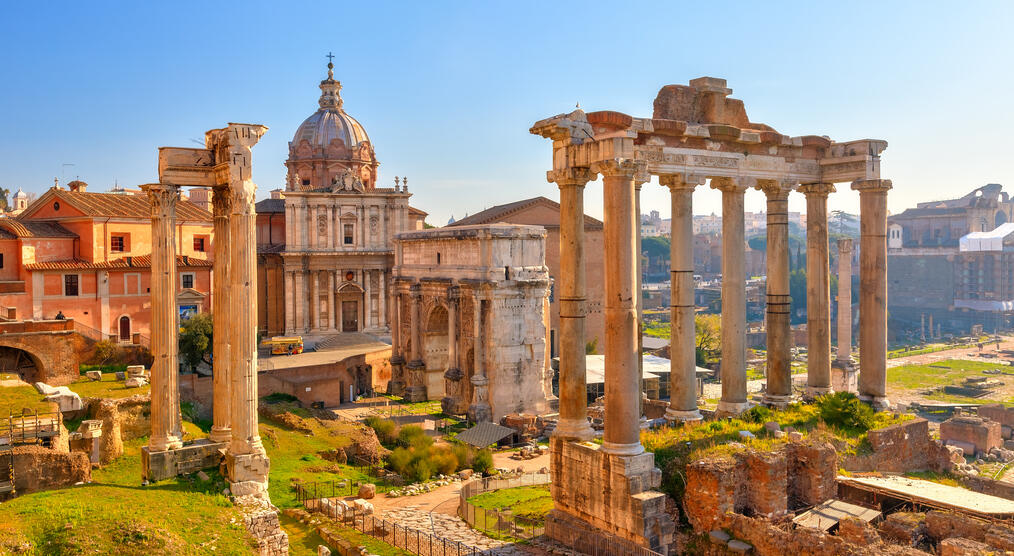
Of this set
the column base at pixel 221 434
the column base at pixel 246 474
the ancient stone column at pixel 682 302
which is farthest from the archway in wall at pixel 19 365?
the ancient stone column at pixel 682 302

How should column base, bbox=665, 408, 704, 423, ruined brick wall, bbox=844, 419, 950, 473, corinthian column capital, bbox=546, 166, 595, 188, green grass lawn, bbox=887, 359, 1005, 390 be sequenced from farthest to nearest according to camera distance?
green grass lawn, bbox=887, 359, 1005, 390 < column base, bbox=665, 408, 704, 423 < ruined brick wall, bbox=844, 419, 950, 473 < corinthian column capital, bbox=546, 166, 595, 188

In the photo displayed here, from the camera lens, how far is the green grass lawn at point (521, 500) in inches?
669

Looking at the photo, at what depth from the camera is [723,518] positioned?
13.4 m

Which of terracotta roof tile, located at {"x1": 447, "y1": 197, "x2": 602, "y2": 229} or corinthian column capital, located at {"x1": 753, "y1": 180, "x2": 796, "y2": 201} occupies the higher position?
terracotta roof tile, located at {"x1": 447, "y1": 197, "x2": 602, "y2": 229}

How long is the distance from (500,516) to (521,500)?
188 cm

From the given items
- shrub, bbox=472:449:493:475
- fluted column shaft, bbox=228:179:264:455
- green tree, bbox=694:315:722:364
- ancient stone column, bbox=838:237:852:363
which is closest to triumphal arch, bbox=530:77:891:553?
fluted column shaft, bbox=228:179:264:455

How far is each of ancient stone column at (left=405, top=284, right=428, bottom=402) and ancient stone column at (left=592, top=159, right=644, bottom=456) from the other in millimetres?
26627

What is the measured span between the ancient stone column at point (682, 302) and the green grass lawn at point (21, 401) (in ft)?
49.0

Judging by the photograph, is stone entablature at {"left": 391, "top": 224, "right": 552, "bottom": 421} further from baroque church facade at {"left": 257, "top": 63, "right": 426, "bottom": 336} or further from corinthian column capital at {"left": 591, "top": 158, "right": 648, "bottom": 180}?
corinthian column capital at {"left": 591, "top": 158, "right": 648, "bottom": 180}

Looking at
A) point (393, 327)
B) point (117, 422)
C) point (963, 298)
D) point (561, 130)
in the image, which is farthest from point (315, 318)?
point (963, 298)

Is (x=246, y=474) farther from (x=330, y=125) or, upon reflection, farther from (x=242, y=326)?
(x=330, y=125)

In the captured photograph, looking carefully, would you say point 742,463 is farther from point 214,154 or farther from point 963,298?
point 963,298

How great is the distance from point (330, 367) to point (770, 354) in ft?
77.4

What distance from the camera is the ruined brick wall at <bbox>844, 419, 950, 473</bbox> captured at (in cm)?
1635
